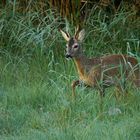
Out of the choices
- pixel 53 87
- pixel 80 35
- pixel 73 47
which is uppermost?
pixel 80 35

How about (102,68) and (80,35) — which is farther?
(80,35)

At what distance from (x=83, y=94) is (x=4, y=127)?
114 cm

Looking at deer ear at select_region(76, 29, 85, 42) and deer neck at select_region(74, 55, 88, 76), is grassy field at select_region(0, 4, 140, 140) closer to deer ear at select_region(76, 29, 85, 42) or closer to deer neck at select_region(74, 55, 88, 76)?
deer neck at select_region(74, 55, 88, 76)

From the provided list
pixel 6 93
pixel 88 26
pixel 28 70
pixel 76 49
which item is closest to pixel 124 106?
pixel 76 49

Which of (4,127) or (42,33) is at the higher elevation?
(42,33)

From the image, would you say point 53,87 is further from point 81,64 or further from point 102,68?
point 102,68

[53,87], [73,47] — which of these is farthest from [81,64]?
[53,87]

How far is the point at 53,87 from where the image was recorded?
734cm

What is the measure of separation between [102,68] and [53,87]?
2.03 feet

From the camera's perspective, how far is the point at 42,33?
8.83 meters

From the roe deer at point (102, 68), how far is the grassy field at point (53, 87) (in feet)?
0.38

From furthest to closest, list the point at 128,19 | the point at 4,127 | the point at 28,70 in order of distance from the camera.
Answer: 1. the point at 128,19
2. the point at 28,70
3. the point at 4,127

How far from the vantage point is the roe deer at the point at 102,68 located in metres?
7.03

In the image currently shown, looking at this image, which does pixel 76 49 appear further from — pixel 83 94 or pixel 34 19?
pixel 34 19
